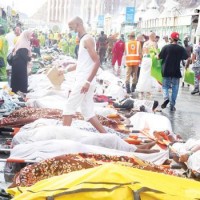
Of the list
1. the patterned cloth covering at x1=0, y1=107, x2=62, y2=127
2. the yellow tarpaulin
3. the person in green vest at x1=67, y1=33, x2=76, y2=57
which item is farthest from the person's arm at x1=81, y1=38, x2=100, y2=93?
the person in green vest at x1=67, y1=33, x2=76, y2=57

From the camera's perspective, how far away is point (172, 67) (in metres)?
11.6

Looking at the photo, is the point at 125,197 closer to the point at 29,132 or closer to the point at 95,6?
the point at 29,132

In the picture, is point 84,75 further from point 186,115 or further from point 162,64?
point 162,64

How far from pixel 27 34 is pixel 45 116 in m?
4.05

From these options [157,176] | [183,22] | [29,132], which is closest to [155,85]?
[29,132]

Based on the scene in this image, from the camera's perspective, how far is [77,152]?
17.2 ft

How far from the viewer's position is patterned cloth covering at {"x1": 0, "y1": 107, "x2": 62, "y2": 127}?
7.29 metres

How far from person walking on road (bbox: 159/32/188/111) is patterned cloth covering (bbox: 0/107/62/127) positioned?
4406 millimetres

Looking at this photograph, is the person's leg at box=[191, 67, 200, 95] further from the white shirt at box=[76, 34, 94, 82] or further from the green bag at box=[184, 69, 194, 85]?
the white shirt at box=[76, 34, 94, 82]

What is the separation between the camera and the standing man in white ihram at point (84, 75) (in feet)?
22.3

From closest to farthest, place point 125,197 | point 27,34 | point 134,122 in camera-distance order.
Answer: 1. point 125,197
2. point 134,122
3. point 27,34

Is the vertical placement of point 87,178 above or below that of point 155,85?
above

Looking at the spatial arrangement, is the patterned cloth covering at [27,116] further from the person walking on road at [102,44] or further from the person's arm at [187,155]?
the person walking on road at [102,44]

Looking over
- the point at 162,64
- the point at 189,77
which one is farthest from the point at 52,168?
the point at 189,77
